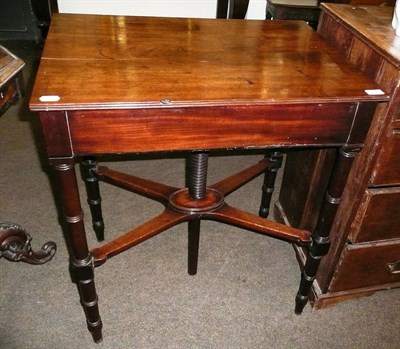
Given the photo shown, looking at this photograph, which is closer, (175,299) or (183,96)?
(183,96)

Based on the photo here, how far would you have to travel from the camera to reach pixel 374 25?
39.9 inches

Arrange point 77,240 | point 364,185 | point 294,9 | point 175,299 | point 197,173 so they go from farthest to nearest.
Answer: point 294,9
point 175,299
point 197,173
point 364,185
point 77,240

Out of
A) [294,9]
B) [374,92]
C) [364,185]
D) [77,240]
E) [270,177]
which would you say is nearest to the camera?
[374,92]

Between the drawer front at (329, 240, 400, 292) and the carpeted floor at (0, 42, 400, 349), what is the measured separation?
103 mm

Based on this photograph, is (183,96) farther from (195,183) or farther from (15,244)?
(15,244)

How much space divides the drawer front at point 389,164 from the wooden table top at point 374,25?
0.56ft

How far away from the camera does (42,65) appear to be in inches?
31.4

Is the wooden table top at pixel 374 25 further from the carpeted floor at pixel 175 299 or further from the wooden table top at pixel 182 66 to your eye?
the carpeted floor at pixel 175 299

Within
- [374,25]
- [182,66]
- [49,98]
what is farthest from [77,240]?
[374,25]

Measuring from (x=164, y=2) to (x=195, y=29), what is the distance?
167cm

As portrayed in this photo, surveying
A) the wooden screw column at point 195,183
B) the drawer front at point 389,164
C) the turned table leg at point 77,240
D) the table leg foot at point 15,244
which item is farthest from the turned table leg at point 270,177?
the table leg foot at point 15,244

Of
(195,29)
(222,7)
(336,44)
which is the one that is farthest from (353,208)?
(222,7)

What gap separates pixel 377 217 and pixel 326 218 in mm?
156

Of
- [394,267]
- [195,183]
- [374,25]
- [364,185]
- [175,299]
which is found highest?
[374,25]
